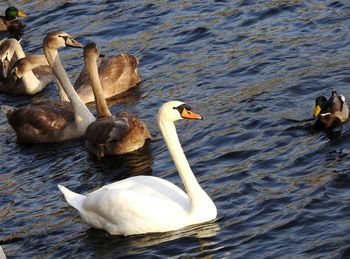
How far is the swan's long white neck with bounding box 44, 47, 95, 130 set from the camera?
16.2 m

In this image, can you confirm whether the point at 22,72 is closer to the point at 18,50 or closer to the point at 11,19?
the point at 18,50

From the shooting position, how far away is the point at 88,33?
20656 millimetres

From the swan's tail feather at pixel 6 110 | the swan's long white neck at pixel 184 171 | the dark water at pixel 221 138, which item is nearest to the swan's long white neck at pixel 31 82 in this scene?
the dark water at pixel 221 138

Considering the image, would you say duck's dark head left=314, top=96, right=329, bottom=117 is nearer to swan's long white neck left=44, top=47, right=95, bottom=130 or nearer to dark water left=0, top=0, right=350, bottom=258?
dark water left=0, top=0, right=350, bottom=258

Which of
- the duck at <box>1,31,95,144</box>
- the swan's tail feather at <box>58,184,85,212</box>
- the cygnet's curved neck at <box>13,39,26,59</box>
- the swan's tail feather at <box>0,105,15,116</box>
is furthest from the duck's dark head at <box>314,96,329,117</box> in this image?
the cygnet's curved neck at <box>13,39,26,59</box>

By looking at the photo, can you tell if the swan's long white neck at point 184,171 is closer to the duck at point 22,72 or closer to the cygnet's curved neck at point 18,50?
the duck at point 22,72

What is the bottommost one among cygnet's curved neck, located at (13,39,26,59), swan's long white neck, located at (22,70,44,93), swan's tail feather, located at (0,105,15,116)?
swan's long white neck, located at (22,70,44,93)

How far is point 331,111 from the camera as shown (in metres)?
14.2

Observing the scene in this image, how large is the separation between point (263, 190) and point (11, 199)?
3.19m

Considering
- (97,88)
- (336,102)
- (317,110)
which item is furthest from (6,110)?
(336,102)

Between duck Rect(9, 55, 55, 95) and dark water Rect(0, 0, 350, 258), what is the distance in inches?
6.4

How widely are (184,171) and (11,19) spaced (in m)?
10.6

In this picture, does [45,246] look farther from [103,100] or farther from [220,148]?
[103,100]

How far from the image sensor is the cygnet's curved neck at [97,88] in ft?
53.3
